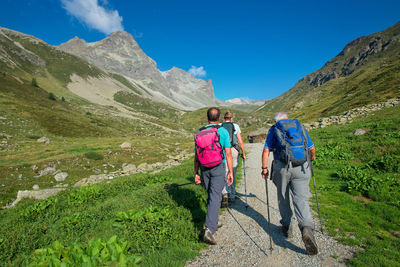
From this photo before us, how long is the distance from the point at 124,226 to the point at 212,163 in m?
3.22

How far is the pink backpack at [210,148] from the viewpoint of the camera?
4.99m

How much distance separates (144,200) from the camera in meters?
7.62

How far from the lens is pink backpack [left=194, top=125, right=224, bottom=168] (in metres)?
4.99

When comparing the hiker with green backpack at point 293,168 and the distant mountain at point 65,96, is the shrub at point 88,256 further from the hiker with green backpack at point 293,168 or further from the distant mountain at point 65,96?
the distant mountain at point 65,96

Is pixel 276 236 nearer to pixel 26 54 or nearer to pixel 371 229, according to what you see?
pixel 371 229

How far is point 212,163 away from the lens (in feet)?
16.4

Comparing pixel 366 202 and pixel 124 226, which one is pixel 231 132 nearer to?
pixel 124 226

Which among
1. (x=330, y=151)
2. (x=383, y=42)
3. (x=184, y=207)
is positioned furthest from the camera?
(x=383, y=42)

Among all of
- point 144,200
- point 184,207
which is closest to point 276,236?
point 184,207

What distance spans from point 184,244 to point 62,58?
22406 cm

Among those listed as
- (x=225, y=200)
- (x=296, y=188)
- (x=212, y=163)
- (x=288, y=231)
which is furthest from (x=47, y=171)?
(x=296, y=188)

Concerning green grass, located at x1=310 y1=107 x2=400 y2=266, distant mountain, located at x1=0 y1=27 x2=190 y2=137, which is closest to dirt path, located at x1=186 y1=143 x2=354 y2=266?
green grass, located at x1=310 y1=107 x2=400 y2=266

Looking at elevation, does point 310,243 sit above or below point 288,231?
above

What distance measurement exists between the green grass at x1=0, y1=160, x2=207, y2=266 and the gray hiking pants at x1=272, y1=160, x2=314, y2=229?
268 cm
